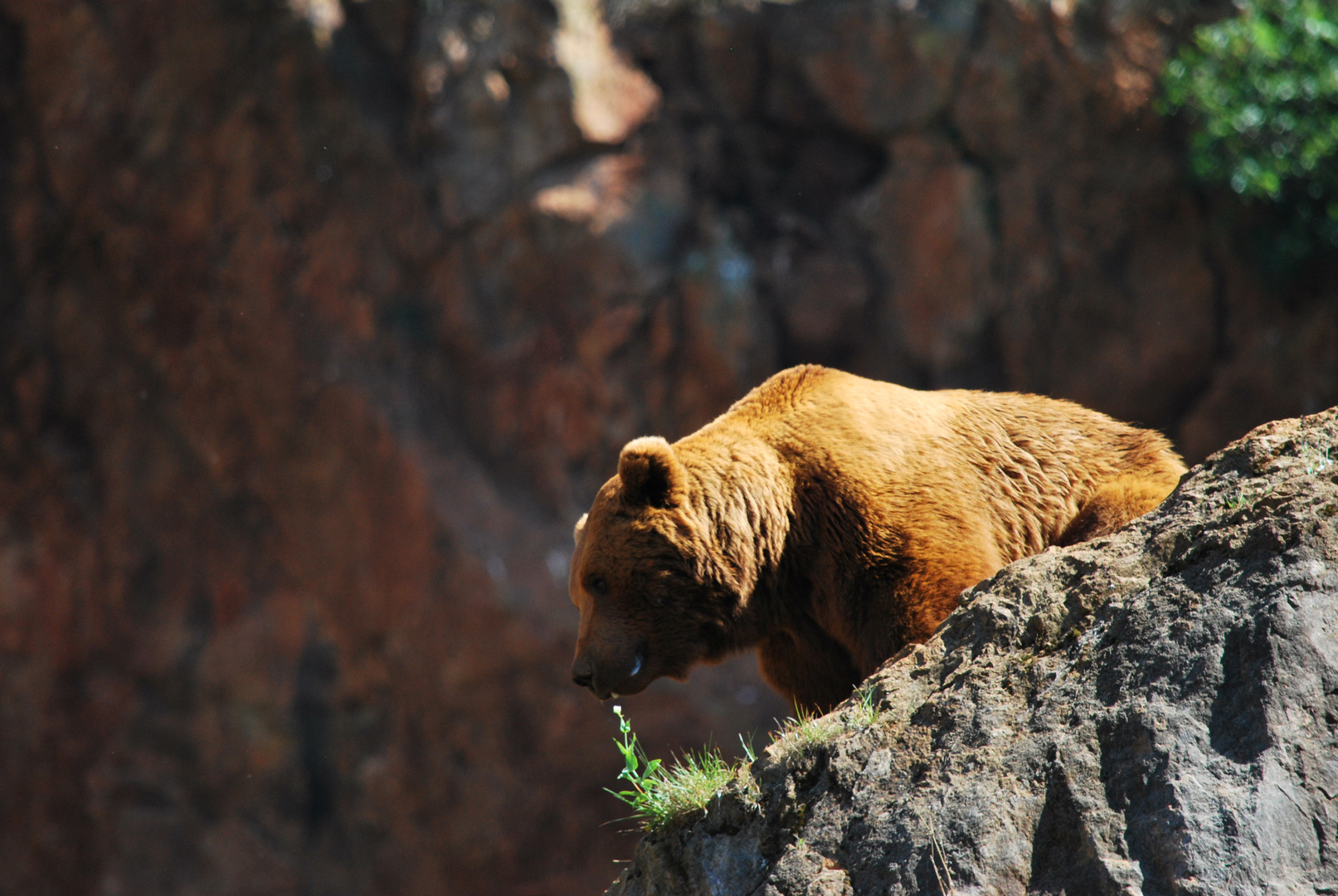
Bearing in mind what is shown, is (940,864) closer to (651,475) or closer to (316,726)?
(651,475)

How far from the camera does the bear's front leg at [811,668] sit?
13.0 feet

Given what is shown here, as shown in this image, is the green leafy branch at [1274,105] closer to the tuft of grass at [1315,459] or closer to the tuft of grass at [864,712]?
the tuft of grass at [1315,459]

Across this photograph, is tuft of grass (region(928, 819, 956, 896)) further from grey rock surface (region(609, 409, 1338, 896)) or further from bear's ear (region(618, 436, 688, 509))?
bear's ear (region(618, 436, 688, 509))

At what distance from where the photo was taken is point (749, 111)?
10227mm

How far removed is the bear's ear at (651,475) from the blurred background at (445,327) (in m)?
5.96

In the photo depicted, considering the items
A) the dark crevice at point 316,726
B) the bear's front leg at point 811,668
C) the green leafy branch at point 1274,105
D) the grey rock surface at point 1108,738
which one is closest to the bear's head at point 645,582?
the bear's front leg at point 811,668

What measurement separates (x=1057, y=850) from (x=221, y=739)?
31.3 feet

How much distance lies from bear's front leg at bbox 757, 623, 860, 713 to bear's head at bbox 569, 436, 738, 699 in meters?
0.28

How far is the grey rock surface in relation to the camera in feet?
7.25

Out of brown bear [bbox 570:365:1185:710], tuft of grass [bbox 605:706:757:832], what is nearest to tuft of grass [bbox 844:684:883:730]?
tuft of grass [bbox 605:706:757:832]

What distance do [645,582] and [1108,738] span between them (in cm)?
178

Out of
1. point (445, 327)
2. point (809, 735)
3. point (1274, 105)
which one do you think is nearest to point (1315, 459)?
point (809, 735)

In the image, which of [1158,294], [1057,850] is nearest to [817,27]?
[1158,294]

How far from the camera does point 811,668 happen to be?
4.02 metres
